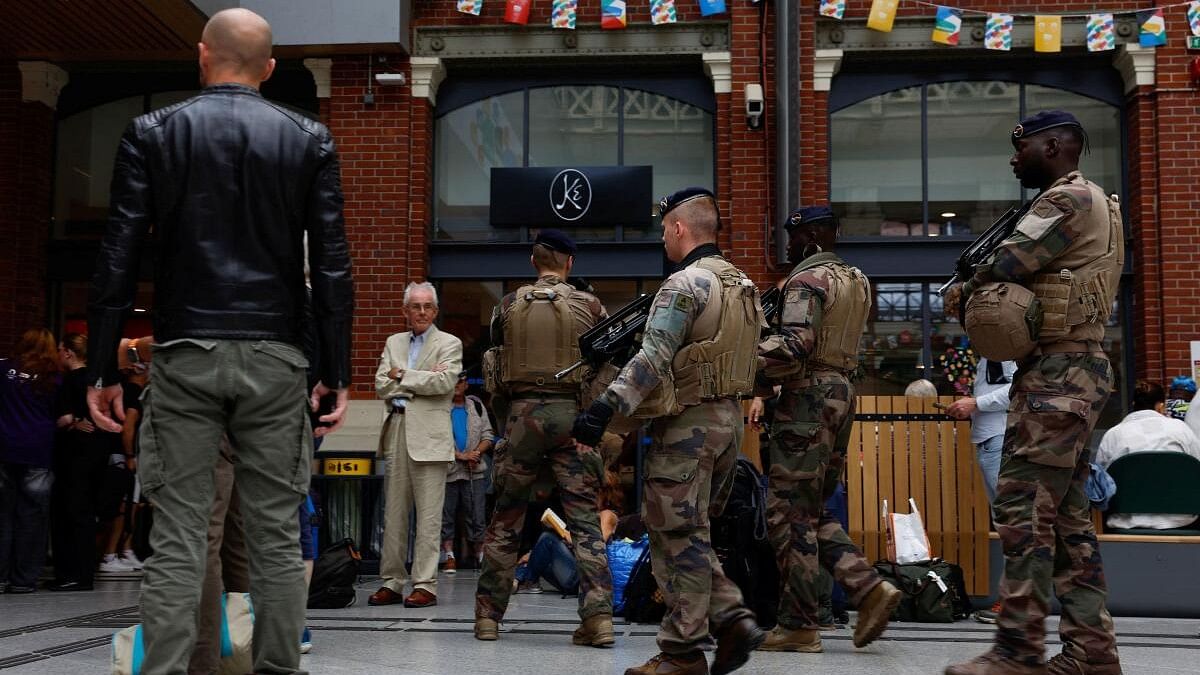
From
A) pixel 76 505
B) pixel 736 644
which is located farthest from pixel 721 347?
pixel 76 505

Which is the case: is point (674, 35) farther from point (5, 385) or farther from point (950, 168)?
point (5, 385)

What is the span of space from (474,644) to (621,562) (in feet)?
5.95

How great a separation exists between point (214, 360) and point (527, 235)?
28.6 feet

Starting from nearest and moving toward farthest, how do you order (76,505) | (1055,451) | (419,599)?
(1055,451) → (419,599) → (76,505)

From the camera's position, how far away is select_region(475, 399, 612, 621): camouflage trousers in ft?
21.3

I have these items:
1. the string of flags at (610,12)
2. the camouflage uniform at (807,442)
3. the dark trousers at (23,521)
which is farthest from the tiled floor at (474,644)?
the string of flags at (610,12)

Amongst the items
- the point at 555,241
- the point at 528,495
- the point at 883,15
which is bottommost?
the point at 528,495

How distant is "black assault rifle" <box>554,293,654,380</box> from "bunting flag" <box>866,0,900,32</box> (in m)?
7.15

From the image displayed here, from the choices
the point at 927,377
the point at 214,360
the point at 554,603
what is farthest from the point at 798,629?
the point at 927,377

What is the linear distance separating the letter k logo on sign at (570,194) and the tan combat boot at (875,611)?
7036 mm

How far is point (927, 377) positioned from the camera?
11.9 m

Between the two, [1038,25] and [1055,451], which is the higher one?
[1038,25]

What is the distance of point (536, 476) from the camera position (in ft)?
21.9

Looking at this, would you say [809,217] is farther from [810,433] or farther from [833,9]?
[833,9]
